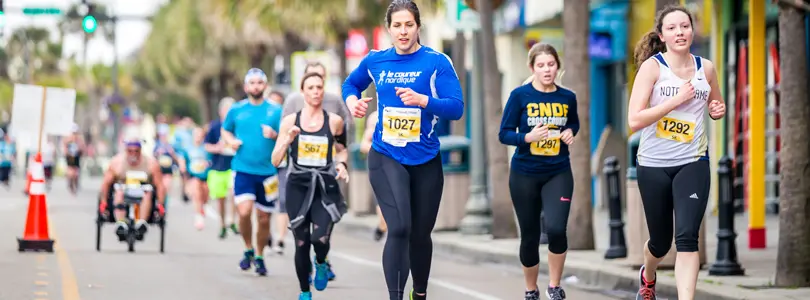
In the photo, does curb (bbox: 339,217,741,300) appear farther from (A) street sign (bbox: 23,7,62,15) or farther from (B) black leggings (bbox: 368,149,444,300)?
(A) street sign (bbox: 23,7,62,15)

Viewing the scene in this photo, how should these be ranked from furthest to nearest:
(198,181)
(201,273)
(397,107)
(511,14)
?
(511,14), (198,181), (201,273), (397,107)

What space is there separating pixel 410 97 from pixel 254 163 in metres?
5.82

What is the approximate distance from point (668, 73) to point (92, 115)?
105m

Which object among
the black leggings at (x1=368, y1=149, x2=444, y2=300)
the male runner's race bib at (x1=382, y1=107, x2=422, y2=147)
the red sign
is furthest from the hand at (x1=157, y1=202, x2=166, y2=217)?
the red sign

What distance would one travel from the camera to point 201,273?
1407cm

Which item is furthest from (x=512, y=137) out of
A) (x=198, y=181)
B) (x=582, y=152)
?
(x=198, y=181)

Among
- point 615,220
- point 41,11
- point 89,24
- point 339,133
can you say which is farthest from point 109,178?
point 41,11

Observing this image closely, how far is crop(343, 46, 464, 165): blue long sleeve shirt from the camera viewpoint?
28.8 feet

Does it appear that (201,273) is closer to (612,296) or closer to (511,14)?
(612,296)

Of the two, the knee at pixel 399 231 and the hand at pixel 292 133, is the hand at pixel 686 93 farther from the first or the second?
the hand at pixel 292 133

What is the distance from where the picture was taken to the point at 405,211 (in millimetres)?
8781

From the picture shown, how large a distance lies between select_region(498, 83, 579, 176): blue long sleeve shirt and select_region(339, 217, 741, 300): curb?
152cm

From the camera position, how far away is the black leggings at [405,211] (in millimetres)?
8742

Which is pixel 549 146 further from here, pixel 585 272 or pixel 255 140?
pixel 255 140
